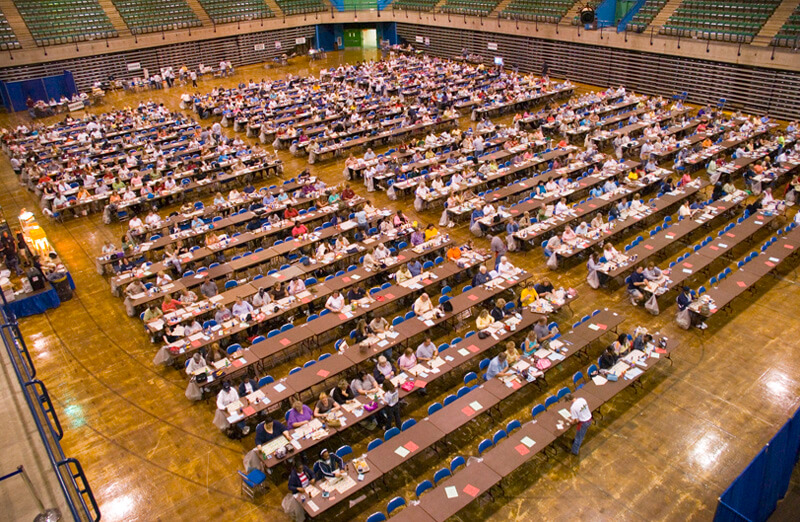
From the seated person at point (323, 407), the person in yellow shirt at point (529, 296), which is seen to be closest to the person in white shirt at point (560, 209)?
the person in yellow shirt at point (529, 296)

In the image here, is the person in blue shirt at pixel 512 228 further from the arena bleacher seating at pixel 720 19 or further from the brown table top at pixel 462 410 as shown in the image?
the arena bleacher seating at pixel 720 19

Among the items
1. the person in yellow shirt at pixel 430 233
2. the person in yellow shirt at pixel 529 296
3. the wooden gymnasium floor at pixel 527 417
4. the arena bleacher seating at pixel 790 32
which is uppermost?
the arena bleacher seating at pixel 790 32

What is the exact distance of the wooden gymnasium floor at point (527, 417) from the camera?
11.2m

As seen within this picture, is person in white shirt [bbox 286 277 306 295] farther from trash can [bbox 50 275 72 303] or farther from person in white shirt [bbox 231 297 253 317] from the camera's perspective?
trash can [bbox 50 275 72 303]

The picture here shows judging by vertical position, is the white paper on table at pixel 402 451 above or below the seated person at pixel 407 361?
below

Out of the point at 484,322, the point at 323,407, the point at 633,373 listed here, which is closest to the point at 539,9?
the point at 484,322

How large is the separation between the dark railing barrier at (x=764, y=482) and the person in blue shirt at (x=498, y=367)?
4.83m

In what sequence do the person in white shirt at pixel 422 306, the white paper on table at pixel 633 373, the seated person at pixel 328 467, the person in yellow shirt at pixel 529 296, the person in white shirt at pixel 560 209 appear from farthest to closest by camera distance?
the person in white shirt at pixel 560 209
the person in yellow shirt at pixel 529 296
the person in white shirt at pixel 422 306
the white paper on table at pixel 633 373
the seated person at pixel 328 467

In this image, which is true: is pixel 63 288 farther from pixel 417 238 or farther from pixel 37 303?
pixel 417 238

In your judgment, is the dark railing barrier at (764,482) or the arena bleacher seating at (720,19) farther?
the arena bleacher seating at (720,19)

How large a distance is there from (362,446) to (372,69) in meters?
35.7

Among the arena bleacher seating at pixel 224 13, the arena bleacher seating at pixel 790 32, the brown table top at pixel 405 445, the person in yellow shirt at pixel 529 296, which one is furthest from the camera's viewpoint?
the arena bleacher seating at pixel 224 13

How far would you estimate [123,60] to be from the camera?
43.9 m

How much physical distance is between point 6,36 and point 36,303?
31.8 m
